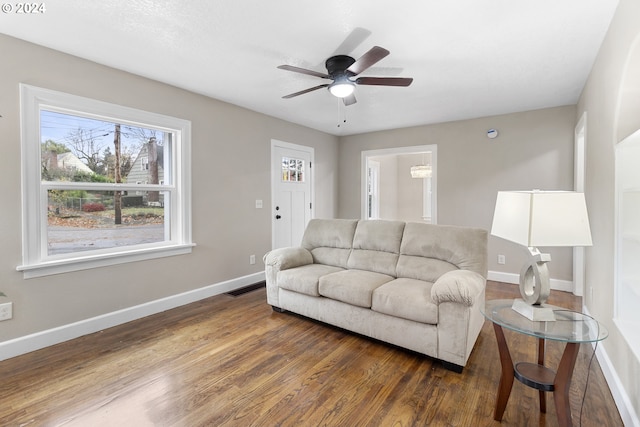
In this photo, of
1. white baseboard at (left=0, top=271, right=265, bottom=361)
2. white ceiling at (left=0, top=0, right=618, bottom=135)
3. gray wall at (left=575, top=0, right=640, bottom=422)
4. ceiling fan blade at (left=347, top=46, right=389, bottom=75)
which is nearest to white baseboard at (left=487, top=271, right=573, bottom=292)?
gray wall at (left=575, top=0, right=640, bottom=422)

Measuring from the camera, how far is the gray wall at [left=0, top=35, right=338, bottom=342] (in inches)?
92.0

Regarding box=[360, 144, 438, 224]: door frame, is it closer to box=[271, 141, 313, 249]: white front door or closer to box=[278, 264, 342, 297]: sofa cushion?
box=[271, 141, 313, 249]: white front door

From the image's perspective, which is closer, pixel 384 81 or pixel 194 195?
pixel 384 81

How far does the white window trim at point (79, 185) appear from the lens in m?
2.40

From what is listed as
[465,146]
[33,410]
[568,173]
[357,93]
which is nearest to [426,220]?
[465,146]

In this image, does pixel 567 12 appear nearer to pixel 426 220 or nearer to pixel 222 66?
pixel 222 66

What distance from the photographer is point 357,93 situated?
3613 millimetres

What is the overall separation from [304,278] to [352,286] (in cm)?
53

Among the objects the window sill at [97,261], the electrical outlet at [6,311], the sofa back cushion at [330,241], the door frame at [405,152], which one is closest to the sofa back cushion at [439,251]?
the sofa back cushion at [330,241]

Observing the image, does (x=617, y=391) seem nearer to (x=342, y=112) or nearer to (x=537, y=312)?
(x=537, y=312)

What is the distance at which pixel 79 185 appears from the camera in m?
2.71

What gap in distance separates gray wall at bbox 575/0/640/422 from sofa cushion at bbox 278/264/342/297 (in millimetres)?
2062

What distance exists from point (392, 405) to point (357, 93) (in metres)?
3.11

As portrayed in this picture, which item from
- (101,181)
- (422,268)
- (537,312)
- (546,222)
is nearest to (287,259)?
(422,268)
